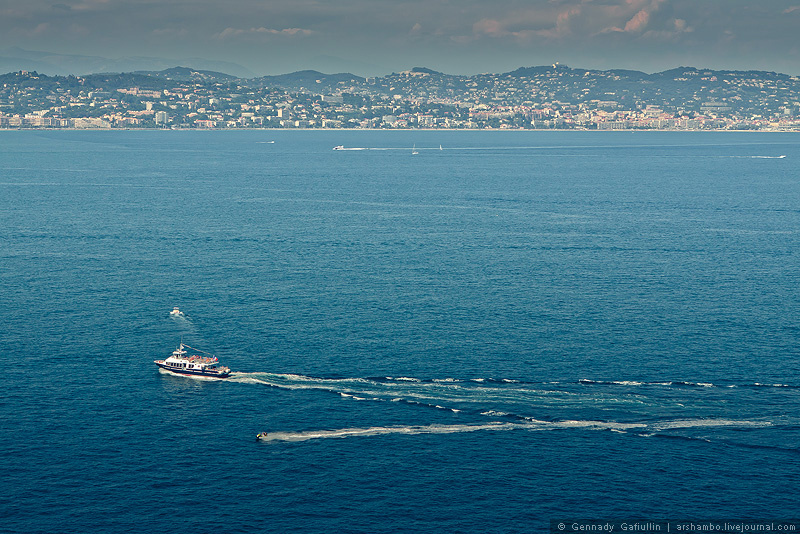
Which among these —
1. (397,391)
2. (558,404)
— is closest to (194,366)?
(397,391)

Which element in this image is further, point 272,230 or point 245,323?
point 272,230

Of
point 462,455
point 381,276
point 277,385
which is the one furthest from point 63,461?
point 381,276

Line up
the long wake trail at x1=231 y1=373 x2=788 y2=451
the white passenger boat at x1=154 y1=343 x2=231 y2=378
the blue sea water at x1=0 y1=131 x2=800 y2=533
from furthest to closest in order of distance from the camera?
1. the white passenger boat at x1=154 y1=343 x2=231 y2=378
2. the long wake trail at x1=231 y1=373 x2=788 y2=451
3. the blue sea water at x1=0 y1=131 x2=800 y2=533

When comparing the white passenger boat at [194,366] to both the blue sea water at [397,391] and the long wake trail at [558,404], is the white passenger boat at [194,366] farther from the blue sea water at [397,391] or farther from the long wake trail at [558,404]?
the long wake trail at [558,404]

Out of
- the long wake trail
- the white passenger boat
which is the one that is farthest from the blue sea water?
the white passenger boat

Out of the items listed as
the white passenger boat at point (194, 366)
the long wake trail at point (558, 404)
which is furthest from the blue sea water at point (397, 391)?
the white passenger boat at point (194, 366)

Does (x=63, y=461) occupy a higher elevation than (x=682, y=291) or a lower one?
lower

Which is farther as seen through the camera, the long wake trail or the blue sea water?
the long wake trail

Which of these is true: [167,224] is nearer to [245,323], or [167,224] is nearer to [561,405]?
[245,323]

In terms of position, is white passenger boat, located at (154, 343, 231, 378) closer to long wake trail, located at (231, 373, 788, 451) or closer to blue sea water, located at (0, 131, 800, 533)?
blue sea water, located at (0, 131, 800, 533)
